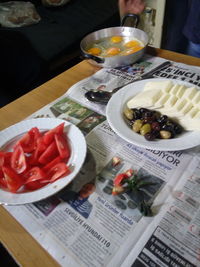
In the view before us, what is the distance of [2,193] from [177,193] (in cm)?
35

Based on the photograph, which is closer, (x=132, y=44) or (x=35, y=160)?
(x=35, y=160)

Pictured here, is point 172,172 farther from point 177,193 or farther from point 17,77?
point 17,77

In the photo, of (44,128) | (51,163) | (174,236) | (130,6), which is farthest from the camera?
(130,6)

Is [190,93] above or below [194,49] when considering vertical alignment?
above

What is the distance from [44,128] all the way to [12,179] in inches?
7.0

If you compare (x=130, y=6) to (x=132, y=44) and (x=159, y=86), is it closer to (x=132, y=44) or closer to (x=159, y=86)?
(x=132, y=44)

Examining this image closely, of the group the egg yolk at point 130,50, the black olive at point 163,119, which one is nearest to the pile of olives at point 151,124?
the black olive at point 163,119

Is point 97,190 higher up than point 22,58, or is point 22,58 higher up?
point 97,190

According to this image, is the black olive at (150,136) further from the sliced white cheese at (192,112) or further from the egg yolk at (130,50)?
the egg yolk at (130,50)

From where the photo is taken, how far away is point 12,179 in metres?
0.47

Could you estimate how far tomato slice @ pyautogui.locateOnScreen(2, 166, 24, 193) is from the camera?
0.46m

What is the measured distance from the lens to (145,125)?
0.55 meters

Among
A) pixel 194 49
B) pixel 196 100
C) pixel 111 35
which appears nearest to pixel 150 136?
pixel 196 100

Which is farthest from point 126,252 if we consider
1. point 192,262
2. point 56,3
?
point 56,3
